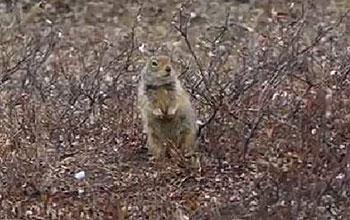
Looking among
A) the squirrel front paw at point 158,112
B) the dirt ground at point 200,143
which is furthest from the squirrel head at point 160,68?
the dirt ground at point 200,143

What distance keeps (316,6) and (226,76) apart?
4279mm

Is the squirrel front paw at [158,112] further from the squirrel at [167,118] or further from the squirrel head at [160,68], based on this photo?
the squirrel head at [160,68]

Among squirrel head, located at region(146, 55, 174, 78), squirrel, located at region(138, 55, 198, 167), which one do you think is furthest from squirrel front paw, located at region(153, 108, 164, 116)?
squirrel head, located at region(146, 55, 174, 78)

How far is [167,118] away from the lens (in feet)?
22.7

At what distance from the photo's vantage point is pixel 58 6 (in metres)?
13.9

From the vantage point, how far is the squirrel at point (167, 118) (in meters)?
6.89

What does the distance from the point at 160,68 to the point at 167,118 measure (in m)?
0.36

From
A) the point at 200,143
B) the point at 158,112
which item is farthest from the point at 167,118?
the point at 200,143

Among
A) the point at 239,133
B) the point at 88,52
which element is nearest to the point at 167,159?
the point at 239,133

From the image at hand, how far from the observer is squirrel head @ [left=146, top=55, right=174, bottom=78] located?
707 cm

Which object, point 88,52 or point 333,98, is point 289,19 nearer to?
→ point 88,52

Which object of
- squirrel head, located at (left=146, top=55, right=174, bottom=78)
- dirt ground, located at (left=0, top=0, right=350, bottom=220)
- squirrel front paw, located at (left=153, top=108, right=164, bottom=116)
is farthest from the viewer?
squirrel head, located at (left=146, top=55, right=174, bottom=78)

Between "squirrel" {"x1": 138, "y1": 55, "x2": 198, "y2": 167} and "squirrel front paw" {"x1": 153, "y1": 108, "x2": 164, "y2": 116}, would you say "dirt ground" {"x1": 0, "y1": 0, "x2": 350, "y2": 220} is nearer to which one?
"squirrel" {"x1": 138, "y1": 55, "x2": 198, "y2": 167}

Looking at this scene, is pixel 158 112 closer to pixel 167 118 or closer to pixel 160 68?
pixel 167 118
